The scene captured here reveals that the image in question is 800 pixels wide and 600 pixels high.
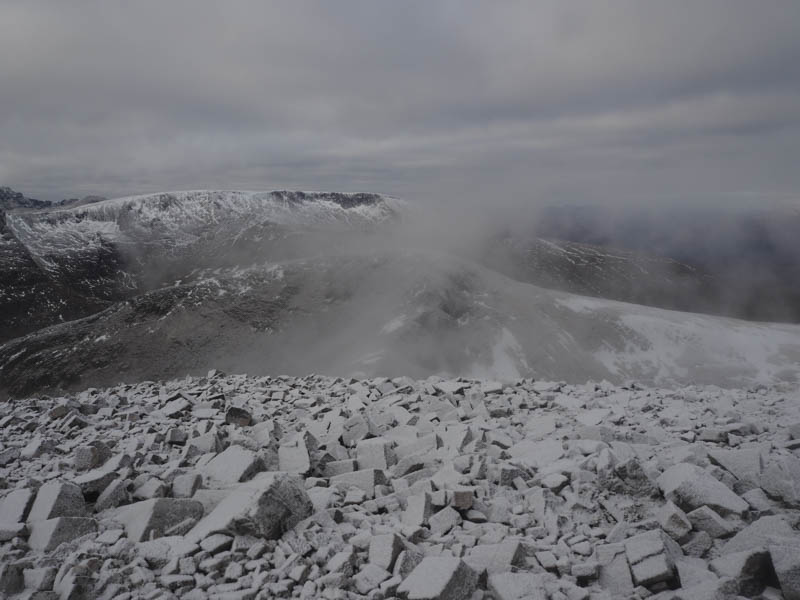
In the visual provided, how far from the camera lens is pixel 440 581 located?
4.98 meters

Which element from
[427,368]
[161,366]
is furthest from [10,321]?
[427,368]

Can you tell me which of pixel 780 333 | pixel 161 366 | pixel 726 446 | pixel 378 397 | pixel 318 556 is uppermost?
pixel 318 556

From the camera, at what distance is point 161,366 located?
351 feet

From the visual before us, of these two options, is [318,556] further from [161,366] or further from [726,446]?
[161,366]

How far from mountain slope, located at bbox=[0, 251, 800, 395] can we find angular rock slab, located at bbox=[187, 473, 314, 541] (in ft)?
270

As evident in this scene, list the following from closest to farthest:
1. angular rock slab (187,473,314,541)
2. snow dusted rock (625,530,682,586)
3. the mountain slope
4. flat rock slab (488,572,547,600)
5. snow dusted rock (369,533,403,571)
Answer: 1. flat rock slab (488,572,547,600)
2. snow dusted rock (625,530,682,586)
3. snow dusted rock (369,533,403,571)
4. angular rock slab (187,473,314,541)
5. the mountain slope

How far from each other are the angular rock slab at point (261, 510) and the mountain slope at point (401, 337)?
8241 centimetres

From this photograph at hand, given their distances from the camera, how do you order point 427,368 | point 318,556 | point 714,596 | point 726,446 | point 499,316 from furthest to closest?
point 499,316
point 427,368
point 726,446
point 318,556
point 714,596

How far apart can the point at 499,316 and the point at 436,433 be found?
11310cm

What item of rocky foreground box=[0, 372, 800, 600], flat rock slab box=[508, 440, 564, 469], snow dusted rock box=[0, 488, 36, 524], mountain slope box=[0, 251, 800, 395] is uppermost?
snow dusted rock box=[0, 488, 36, 524]

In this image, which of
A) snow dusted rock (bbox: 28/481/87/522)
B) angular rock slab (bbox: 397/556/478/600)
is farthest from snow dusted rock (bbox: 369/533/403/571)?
snow dusted rock (bbox: 28/481/87/522)

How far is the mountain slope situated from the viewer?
103688mm

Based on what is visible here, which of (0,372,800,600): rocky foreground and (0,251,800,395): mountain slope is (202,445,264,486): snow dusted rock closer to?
(0,372,800,600): rocky foreground

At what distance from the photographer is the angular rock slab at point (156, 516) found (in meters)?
6.32
